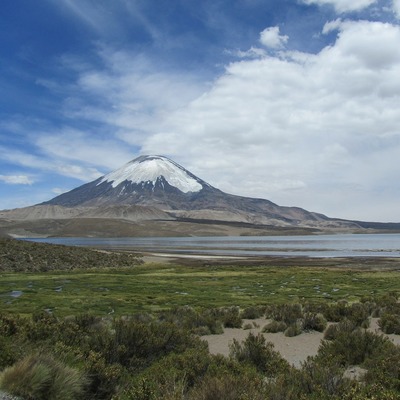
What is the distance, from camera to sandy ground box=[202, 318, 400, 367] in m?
11.8

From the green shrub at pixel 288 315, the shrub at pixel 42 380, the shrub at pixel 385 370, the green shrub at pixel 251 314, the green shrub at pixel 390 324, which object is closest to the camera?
the shrub at pixel 42 380

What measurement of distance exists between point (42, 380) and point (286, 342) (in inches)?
380

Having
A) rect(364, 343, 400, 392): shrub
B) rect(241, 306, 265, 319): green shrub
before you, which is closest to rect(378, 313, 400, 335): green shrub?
rect(364, 343, 400, 392): shrub

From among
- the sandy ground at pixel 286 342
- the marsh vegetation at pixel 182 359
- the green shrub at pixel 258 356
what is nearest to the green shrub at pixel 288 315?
the marsh vegetation at pixel 182 359

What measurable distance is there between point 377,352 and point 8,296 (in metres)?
21.5

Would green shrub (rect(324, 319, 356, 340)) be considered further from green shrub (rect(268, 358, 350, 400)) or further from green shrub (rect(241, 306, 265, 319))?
green shrub (rect(268, 358, 350, 400))

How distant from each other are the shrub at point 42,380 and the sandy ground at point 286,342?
6131 millimetres

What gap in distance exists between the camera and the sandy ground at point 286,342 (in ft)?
38.9

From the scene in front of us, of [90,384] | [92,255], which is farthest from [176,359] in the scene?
[92,255]

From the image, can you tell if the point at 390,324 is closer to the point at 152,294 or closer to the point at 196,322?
the point at 196,322

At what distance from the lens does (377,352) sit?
9.97 meters

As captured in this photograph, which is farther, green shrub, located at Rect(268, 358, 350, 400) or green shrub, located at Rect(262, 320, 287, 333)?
green shrub, located at Rect(262, 320, 287, 333)

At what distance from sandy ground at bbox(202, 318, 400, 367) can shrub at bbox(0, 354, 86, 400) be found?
613 cm

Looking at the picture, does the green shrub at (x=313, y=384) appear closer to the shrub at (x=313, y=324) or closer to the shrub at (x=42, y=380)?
the shrub at (x=42, y=380)
